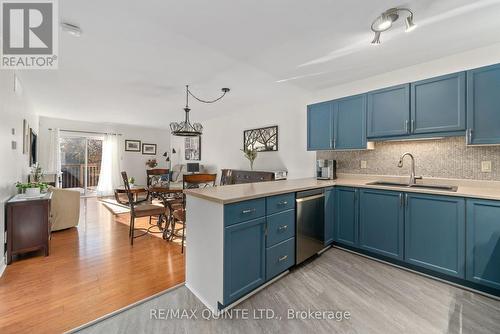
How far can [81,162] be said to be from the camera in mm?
7059

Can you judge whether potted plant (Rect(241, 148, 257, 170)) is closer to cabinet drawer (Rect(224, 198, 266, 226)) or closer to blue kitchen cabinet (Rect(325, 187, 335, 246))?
blue kitchen cabinet (Rect(325, 187, 335, 246))

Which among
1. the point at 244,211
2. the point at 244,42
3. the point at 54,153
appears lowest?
the point at 244,211

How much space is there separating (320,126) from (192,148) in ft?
17.1

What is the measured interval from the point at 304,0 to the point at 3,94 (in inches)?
130

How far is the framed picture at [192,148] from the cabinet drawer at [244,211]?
5566 mm

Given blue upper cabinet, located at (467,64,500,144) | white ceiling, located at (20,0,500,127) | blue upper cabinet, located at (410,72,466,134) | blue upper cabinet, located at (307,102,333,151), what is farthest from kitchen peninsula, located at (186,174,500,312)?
white ceiling, located at (20,0,500,127)

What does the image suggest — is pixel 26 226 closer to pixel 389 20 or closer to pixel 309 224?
pixel 309 224

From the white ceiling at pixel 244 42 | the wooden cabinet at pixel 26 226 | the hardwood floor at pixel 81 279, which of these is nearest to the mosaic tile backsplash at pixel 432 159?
the white ceiling at pixel 244 42

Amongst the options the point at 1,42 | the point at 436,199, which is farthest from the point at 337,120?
the point at 1,42

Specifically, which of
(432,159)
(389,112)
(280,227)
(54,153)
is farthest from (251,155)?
(54,153)

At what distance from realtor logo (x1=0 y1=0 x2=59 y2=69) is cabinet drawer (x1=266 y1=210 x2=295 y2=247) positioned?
256 centimetres

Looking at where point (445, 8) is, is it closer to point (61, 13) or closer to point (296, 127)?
point (296, 127)

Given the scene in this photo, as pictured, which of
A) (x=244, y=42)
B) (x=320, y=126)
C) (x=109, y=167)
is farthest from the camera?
(x=109, y=167)

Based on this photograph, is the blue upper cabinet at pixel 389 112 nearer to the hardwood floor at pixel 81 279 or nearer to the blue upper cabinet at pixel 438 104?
the blue upper cabinet at pixel 438 104
